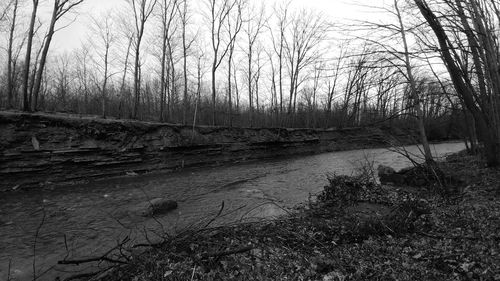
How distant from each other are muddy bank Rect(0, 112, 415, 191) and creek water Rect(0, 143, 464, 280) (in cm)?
96

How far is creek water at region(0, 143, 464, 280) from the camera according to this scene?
16.6 ft

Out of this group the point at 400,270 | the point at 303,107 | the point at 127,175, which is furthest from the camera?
the point at 303,107

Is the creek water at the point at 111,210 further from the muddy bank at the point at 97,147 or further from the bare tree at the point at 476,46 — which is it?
the bare tree at the point at 476,46

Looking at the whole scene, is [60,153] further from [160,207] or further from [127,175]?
[160,207]

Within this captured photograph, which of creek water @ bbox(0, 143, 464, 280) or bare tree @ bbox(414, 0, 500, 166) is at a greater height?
bare tree @ bbox(414, 0, 500, 166)

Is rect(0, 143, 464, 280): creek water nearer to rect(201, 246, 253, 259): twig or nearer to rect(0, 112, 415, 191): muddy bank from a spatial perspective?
rect(0, 112, 415, 191): muddy bank

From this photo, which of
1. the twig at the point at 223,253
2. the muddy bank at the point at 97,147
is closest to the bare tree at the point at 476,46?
the muddy bank at the point at 97,147

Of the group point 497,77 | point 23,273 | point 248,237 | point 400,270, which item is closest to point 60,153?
point 23,273

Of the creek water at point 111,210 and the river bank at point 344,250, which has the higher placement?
the river bank at point 344,250

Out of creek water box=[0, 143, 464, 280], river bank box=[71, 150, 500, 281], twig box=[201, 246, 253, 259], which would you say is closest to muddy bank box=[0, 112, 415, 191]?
creek water box=[0, 143, 464, 280]

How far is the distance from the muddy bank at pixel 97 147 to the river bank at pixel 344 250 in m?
2.59

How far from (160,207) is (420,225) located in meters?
6.14

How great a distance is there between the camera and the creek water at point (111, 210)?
5070 mm

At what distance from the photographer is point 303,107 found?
37438mm
